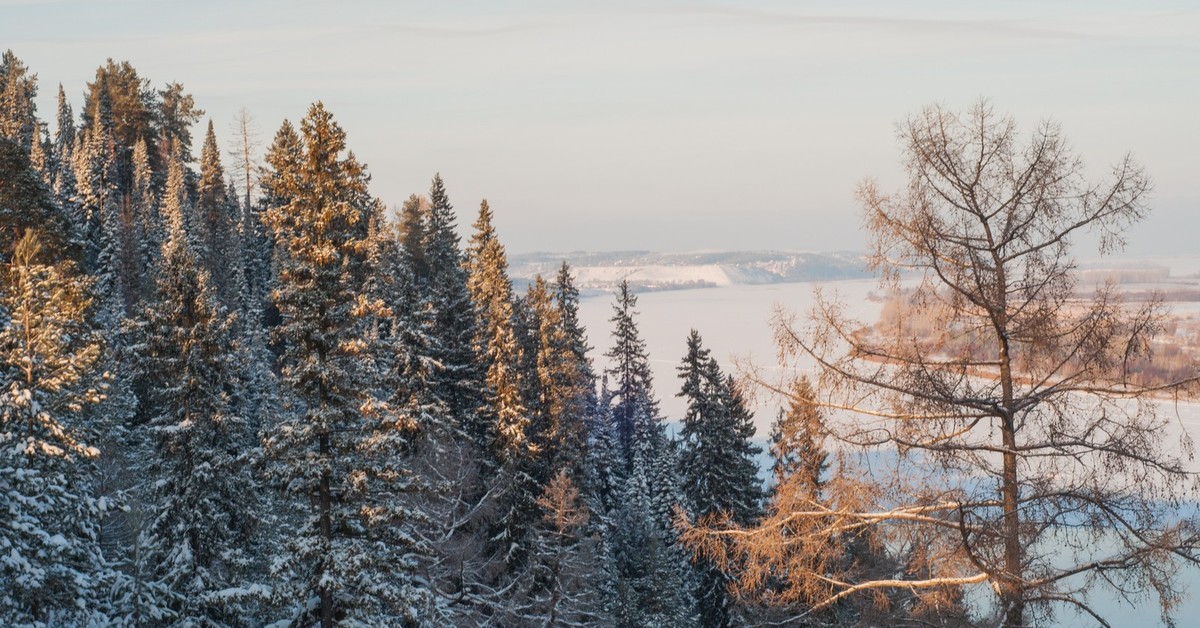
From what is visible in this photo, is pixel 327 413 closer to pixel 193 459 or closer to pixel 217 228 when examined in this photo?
pixel 193 459

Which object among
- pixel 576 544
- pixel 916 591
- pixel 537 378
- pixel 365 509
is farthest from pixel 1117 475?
pixel 537 378

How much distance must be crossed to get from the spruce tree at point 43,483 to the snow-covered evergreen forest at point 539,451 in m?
0.09

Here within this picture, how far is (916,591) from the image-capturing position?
33.7 ft

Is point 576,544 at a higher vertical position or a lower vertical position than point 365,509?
lower

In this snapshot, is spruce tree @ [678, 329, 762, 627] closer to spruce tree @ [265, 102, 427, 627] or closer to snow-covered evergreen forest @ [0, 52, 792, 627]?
snow-covered evergreen forest @ [0, 52, 792, 627]

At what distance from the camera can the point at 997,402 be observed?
1008cm

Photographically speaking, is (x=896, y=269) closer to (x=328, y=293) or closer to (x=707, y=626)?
(x=328, y=293)

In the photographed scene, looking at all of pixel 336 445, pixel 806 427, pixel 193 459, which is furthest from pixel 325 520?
pixel 806 427

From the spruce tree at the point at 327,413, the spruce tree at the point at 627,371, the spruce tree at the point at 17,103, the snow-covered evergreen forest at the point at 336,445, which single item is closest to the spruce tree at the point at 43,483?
the snow-covered evergreen forest at the point at 336,445

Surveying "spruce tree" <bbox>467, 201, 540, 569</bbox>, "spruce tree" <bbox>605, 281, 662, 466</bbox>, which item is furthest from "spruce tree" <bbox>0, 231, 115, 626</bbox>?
"spruce tree" <bbox>605, 281, 662, 466</bbox>

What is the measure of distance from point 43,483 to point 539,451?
2039 centimetres

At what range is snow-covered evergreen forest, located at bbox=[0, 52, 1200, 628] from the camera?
9.97 m

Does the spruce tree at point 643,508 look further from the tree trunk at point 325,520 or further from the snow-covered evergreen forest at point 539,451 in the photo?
the tree trunk at point 325,520

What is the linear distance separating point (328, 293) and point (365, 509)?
4403mm
